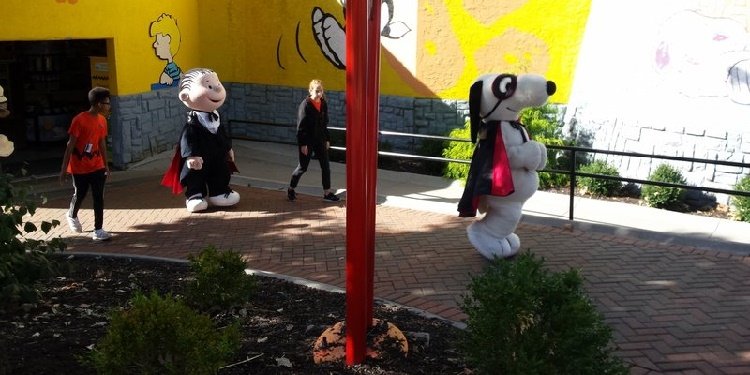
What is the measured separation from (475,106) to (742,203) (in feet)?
13.6

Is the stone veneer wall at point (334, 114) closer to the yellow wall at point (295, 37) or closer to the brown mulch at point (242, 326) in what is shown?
the yellow wall at point (295, 37)

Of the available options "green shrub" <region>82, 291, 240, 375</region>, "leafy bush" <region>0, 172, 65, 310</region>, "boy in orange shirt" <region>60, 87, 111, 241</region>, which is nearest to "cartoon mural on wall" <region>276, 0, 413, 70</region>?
"boy in orange shirt" <region>60, 87, 111, 241</region>

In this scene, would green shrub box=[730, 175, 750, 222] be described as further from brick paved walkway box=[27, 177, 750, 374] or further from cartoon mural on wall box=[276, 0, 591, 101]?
cartoon mural on wall box=[276, 0, 591, 101]

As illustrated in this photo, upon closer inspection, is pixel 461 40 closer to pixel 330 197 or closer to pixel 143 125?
pixel 330 197

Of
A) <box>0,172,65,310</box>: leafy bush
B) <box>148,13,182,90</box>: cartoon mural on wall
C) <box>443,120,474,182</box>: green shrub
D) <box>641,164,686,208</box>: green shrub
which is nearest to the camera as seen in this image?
<box>0,172,65,310</box>: leafy bush

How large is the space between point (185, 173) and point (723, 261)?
6.54 metres

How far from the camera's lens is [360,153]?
14.5 feet

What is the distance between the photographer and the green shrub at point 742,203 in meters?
8.88

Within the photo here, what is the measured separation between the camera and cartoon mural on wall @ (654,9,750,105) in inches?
377

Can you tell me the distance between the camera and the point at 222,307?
555 cm

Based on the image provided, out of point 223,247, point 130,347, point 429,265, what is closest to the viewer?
point 130,347

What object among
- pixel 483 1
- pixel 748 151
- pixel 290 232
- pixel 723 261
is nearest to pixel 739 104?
pixel 748 151

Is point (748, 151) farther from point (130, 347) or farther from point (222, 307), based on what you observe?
point (130, 347)

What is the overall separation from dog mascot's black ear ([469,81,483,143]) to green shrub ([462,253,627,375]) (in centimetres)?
328
